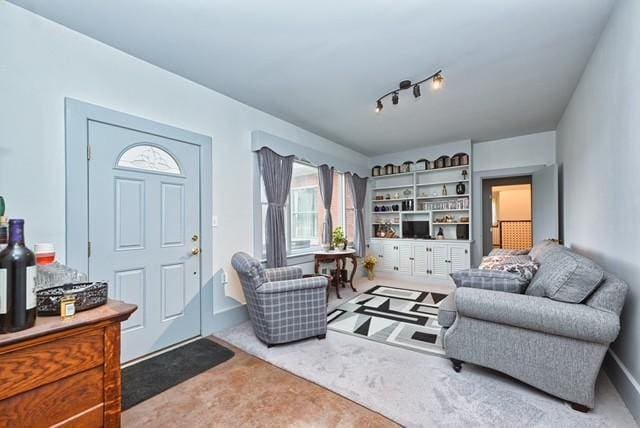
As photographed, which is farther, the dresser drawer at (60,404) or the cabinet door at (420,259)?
the cabinet door at (420,259)

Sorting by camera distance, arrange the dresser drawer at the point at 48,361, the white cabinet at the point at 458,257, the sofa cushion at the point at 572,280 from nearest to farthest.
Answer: the dresser drawer at the point at 48,361
the sofa cushion at the point at 572,280
the white cabinet at the point at 458,257

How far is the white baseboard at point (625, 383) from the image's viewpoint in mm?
1654

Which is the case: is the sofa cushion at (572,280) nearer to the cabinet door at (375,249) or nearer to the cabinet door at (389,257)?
the cabinet door at (389,257)

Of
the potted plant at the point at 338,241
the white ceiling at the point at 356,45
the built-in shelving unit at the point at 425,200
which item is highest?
the white ceiling at the point at 356,45

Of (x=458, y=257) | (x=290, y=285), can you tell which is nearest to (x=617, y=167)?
(x=290, y=285)

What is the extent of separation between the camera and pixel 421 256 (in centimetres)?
515

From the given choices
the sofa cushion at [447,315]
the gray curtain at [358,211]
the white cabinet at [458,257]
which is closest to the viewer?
the sofa cushion at [447,315]

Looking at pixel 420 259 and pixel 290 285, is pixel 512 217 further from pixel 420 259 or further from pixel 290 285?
pixel 290 285

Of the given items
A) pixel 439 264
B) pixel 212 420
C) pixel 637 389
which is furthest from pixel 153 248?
pixel 439 264

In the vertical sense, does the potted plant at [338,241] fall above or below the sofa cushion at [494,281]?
above

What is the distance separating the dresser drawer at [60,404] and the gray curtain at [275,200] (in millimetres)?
2520

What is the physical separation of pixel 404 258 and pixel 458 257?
3.05 ft

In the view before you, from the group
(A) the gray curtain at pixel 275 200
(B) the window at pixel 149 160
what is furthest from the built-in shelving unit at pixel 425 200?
(B) the window at pixel 149 160

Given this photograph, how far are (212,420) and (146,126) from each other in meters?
2.33
